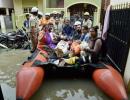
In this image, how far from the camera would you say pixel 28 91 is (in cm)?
362

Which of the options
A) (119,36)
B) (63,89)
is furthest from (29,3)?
(63,89)

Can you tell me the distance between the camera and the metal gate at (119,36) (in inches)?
169

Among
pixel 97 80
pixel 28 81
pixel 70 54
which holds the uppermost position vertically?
pixel 70 54

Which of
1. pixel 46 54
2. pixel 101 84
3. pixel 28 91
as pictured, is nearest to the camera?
pixel 28 91

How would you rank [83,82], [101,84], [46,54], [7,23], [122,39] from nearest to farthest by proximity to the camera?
[101,84] < [122,39] < [83,82] < [46,54] < [7,23]

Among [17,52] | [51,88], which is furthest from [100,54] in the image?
[17,52]

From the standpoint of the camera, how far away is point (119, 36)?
15.9ft

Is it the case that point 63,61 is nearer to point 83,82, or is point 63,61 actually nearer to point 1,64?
point 83,82

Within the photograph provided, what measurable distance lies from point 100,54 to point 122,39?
68cm

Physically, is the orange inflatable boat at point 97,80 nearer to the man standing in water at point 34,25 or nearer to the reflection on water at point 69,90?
the reflection on water at point 69,90

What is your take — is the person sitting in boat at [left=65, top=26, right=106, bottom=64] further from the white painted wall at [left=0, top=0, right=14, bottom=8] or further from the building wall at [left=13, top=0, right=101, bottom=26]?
the white painted wall at [left=0, top=0, right=14, bottom=8]

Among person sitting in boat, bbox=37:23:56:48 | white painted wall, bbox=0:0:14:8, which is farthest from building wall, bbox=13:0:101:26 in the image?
person sitting in boat, bbox=37:23:56:48

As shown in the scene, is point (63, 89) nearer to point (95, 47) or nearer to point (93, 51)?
point (93, 51)

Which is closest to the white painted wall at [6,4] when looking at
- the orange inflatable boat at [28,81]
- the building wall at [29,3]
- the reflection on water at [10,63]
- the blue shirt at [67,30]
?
the building wall at [29,3]
